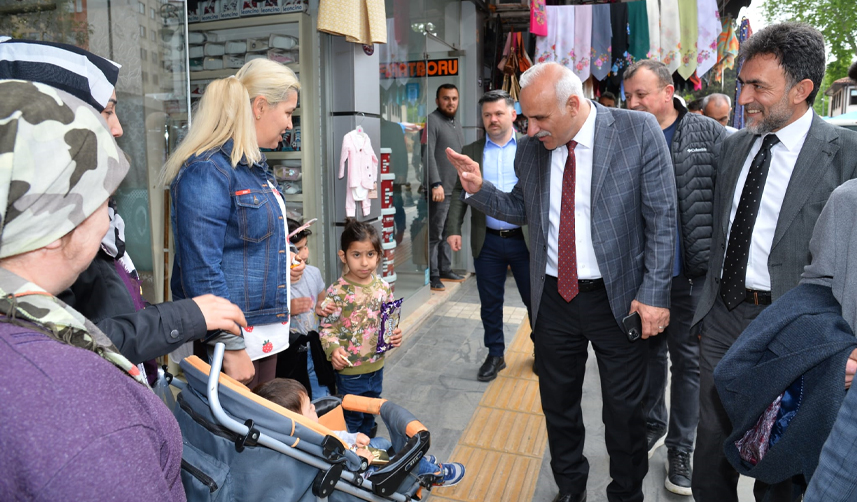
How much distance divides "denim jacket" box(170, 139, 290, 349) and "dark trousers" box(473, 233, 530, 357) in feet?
7.35

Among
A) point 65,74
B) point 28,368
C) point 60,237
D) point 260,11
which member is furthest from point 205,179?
point 260,11

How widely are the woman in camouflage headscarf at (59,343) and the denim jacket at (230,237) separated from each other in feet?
4.03

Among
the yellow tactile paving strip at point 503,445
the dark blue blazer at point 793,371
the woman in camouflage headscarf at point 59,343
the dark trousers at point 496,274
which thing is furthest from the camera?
the dark trousers at point 496,274

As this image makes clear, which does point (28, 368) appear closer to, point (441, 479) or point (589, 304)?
point (441, 479)

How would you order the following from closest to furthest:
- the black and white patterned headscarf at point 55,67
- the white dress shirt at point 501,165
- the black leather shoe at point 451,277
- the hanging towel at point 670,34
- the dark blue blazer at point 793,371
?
the dark blue blazer at point 793,371, the black and white patterned headscarf at point 55,67, the white dress shirt at point 501,165, the hanging towel at point 670,34, the black leather shoe at point 451,277

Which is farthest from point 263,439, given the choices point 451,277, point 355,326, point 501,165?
point 451,277

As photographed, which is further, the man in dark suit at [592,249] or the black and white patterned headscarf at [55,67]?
the man in dark suit at [592,249]

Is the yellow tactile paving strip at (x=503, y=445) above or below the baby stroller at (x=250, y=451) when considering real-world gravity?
below


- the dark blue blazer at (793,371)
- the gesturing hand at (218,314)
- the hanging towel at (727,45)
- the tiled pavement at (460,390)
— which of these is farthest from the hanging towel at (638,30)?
the gesturing hand at (218,314)

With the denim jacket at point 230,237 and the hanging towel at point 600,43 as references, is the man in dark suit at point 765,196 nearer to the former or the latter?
the denim jacket at point 230,237

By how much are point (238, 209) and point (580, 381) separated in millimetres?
1747

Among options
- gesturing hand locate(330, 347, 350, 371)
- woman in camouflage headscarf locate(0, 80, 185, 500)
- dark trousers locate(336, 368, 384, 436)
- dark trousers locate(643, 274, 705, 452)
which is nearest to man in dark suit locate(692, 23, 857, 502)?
dark trousers locate(643, 274, 705, 452)

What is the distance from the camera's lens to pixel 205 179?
2188 millimetres

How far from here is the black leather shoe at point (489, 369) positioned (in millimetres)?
4516
